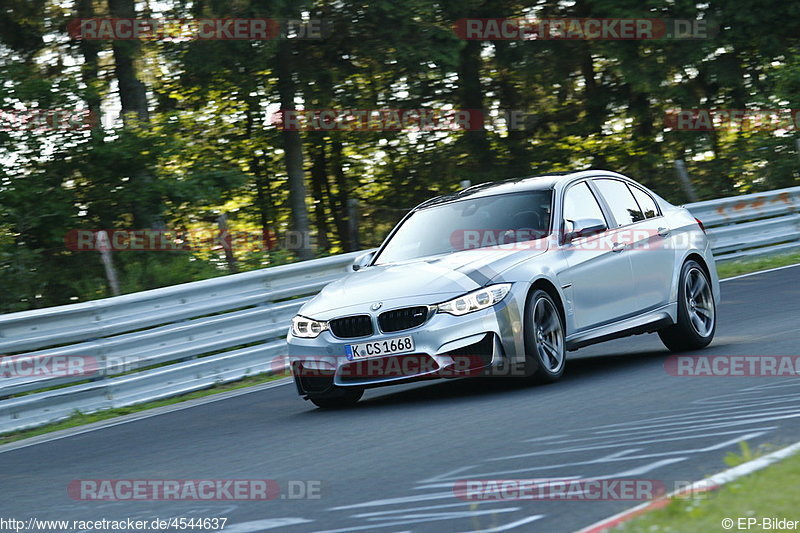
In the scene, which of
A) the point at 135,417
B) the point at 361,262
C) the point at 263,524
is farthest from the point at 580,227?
the point at 263,524

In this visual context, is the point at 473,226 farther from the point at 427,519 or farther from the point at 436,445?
the point at 427,519

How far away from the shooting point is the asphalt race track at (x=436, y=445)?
5.66 m

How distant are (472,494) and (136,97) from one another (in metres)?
18.7

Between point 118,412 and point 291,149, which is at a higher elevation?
point 291,149

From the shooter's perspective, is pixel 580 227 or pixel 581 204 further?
pixel 581 204

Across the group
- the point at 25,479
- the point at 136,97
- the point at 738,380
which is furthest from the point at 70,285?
the point at 738,380

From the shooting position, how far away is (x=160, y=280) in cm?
1777

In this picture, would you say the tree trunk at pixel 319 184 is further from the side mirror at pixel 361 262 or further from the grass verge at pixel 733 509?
the grass verge at pixel 733 509

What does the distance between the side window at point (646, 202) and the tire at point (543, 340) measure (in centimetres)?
211

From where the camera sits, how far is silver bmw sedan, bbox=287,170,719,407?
8.88 m

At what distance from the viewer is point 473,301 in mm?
8891

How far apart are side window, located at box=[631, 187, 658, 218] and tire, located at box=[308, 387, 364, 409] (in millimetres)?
3147

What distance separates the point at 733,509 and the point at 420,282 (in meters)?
4.86

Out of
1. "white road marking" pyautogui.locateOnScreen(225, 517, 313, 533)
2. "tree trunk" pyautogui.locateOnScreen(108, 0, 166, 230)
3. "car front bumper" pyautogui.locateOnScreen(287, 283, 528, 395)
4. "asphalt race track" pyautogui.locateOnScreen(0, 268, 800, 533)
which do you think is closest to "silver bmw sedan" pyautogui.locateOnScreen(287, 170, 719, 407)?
"car front bumper" pyautogui.locateOnScreen(287, 283, 528, 395)
